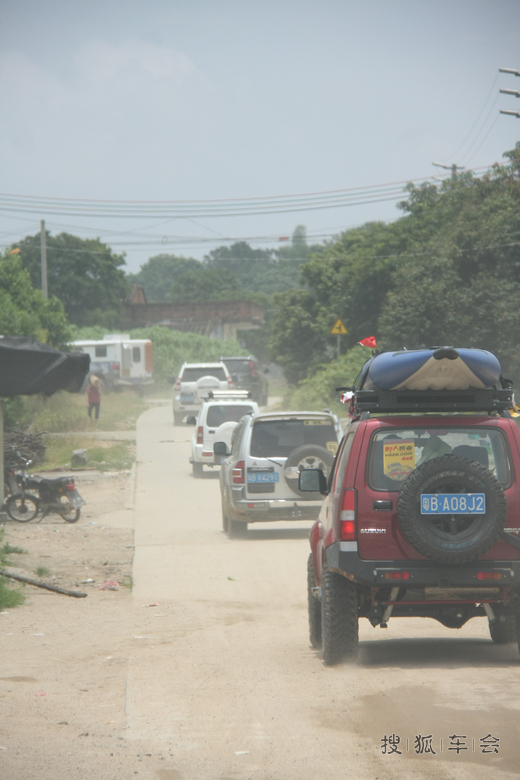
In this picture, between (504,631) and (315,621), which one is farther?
(315,621)

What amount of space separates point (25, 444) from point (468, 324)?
14.4m

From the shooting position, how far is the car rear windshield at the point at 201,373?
32.8 m

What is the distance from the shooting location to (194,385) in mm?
32219

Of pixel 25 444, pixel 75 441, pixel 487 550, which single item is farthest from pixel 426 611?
pixel 75 441

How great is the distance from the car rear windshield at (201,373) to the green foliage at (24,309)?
13.8 ft

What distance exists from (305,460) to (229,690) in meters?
7.41

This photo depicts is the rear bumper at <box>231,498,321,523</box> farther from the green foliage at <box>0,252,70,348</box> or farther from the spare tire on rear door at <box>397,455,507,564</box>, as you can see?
the green foliage at <box>0,252,70,348</box>

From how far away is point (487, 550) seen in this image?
19.7 feet

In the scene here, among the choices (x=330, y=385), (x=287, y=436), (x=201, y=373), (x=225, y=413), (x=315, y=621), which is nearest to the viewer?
(x=315, y=621)

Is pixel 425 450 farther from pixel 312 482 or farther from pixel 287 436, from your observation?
pixel 287 436

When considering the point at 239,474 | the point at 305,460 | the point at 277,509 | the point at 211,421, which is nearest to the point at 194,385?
the point at 211,421

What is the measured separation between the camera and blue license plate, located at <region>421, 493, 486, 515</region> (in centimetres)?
593

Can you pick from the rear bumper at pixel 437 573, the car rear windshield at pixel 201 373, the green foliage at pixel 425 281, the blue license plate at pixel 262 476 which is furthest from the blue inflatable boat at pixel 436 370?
the car rear windshield at pixel 201 373

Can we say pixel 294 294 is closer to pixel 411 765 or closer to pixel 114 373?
pixel 114 373
